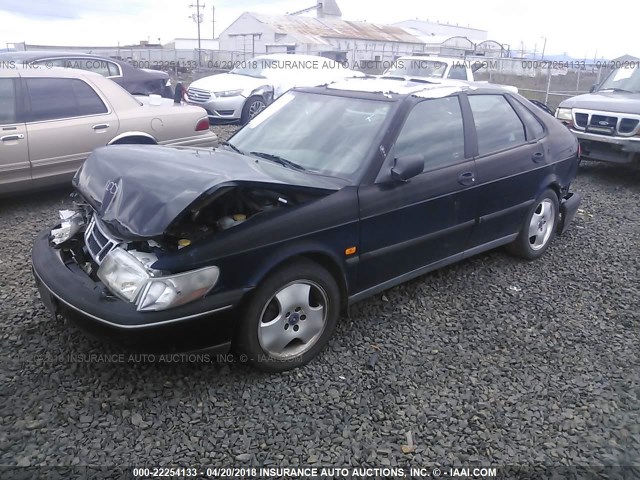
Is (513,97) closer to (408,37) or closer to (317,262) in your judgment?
(317,262)

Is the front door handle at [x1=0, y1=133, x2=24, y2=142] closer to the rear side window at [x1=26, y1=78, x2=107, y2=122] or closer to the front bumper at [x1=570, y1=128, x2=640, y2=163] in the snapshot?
the rear side window at [x1=26, y1=78, x2=107, y2=122]

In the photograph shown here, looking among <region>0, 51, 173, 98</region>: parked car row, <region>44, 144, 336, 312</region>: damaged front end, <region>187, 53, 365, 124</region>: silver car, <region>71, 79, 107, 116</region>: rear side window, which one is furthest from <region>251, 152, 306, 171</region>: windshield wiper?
<region>187, 53, 365, 124</region>: silver car

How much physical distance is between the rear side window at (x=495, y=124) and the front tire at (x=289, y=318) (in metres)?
1.85

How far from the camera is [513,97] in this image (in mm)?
4527

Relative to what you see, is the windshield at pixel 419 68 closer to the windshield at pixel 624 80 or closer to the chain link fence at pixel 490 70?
the windshield at pixel 624 80

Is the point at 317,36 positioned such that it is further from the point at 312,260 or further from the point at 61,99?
the point at 312,260

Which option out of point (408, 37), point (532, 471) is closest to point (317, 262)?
point (532, 471)

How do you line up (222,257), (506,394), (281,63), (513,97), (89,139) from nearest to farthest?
(222,257), (506,394), (513,97), (89,139), (281,63)

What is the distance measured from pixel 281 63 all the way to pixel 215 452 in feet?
40.2

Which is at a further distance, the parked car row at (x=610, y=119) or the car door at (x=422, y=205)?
the parked car row at (x=610, y=119)

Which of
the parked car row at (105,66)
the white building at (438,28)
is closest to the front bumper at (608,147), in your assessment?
the parked car row at (105,66)

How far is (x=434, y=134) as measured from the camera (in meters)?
3.69

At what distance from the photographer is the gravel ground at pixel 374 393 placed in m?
2.47

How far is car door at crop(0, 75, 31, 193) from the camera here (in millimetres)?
5082
